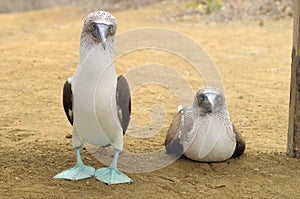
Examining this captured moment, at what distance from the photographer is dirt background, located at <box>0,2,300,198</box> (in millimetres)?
3729

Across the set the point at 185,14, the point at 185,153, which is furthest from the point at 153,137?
the point at 185,14

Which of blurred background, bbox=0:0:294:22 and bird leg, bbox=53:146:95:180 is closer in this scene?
bird leg, bbox=53:146:95:180

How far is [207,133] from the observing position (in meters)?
4.05

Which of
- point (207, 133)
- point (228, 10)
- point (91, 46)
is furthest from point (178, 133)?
point (228, 10)

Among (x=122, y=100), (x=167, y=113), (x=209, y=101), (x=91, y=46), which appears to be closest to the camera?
(x=91, y=46)

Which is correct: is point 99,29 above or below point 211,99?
above

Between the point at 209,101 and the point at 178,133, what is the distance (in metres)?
0.35

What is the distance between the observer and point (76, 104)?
11.9ft

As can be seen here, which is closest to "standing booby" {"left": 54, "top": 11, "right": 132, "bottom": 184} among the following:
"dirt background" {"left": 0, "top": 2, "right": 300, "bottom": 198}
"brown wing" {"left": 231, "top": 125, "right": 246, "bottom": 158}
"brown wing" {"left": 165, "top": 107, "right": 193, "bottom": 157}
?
"dirt background" {"left": 0, "top": 2, "right": 300, "bottom": 198}

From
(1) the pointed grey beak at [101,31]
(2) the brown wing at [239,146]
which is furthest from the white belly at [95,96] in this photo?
(2) the brown wing at [239,146]

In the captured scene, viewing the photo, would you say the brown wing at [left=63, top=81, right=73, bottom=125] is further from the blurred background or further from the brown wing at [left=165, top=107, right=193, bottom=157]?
the blurred background

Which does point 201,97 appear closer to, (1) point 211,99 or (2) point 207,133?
(1) point 211,99

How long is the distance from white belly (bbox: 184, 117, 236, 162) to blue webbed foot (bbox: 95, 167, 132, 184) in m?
0.57

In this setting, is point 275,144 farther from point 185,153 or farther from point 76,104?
point 76,104
